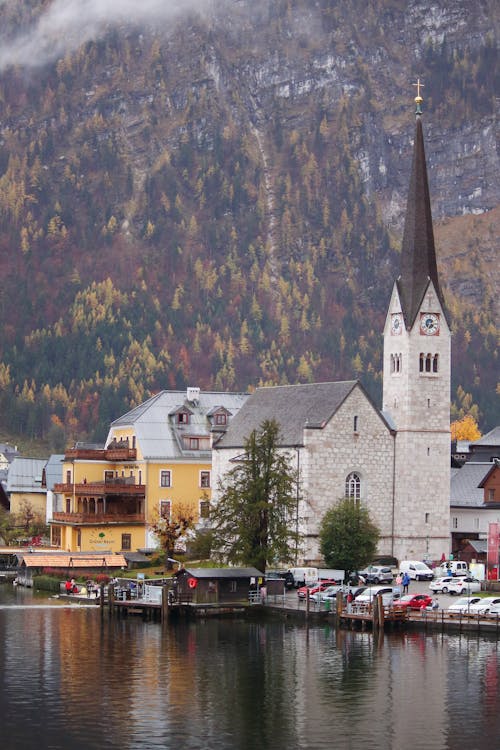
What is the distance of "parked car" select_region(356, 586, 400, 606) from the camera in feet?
323

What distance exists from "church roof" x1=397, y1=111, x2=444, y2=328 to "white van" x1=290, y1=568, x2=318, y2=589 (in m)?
22.3

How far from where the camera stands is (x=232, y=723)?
68312 mm

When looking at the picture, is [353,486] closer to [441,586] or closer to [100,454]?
[441,586]

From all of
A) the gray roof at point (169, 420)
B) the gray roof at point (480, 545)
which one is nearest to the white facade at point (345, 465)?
the gray roof at point (480, 545)

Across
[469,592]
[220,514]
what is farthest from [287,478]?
[469,592]

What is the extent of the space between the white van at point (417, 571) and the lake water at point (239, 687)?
60.9 feet

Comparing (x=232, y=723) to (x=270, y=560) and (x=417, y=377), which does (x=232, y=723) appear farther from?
(x=417, y=377)

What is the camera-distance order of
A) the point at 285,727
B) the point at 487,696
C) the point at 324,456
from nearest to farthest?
the point at 285,727
the point at 487,696
the point at 324,456

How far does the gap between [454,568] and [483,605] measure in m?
19.8

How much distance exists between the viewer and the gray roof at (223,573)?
10331 centimetres

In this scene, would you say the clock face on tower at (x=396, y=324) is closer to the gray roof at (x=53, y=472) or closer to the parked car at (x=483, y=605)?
the parked car at (x=483, y=605)

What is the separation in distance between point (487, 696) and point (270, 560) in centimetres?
3625

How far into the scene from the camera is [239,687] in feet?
251

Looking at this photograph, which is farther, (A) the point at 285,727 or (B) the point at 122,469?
(B) the point at 122,469
